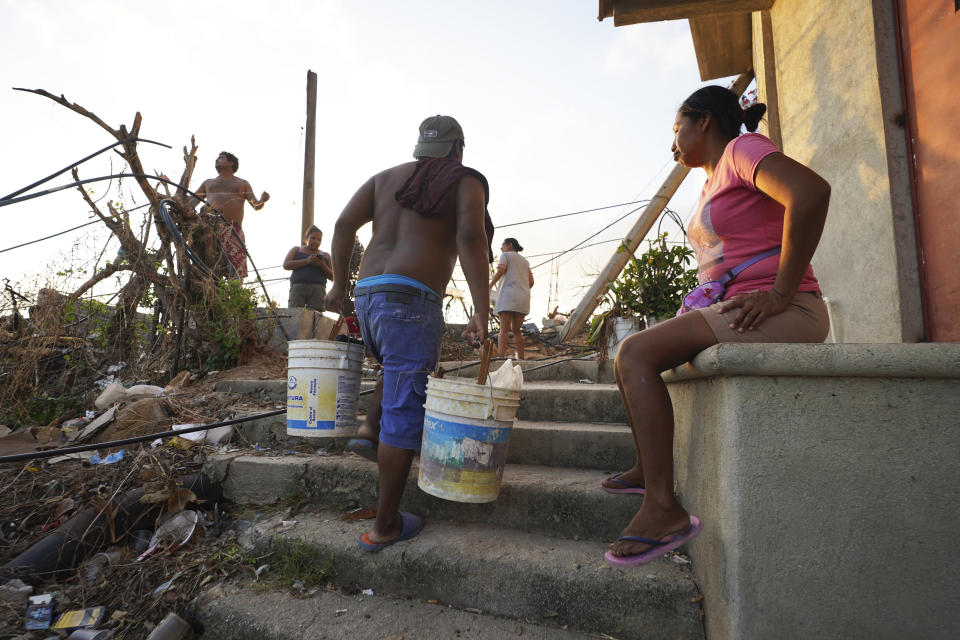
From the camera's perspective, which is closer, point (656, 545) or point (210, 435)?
point (656, 545)

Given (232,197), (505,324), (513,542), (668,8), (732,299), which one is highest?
(668,8)

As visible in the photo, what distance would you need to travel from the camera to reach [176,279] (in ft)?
14.2

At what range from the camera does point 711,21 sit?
5.30 m

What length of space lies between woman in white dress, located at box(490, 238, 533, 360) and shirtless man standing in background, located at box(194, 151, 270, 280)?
119 inches

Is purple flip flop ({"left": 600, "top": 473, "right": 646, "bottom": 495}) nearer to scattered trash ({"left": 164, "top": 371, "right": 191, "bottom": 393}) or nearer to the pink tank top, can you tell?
the pink tank top

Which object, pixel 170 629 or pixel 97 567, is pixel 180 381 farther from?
pixel 170 629

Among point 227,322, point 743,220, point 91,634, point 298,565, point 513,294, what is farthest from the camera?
point 513,294

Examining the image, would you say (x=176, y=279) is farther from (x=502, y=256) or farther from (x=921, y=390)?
(x=921, y=390)

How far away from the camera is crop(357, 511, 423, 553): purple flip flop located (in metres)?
2.01

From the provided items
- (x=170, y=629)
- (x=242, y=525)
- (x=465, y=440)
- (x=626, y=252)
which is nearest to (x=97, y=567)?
(x=242, y=525)

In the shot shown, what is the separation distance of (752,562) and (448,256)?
1656mm

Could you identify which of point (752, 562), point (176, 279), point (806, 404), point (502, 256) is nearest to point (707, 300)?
point (806, 404)

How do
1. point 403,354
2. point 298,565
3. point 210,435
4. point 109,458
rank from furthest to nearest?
point 210,435
point 109,458
point 403,354
point 298,565

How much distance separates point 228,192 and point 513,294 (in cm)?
354
